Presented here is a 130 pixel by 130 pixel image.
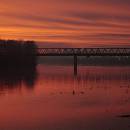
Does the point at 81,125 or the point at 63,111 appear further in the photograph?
the point at 63,111

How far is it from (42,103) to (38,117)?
900 cm

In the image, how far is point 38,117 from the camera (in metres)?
32.5

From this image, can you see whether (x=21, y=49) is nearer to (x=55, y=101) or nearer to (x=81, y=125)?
(x=55, y=101)

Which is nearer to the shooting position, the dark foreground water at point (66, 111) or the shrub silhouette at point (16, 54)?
the dark foreground water at point (66, 111)

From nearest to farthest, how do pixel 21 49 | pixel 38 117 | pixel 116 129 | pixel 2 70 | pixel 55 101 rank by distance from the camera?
1. pixel 116 129
2. pixel 38 117
3. pixel 55 101
4. pixel 2 70
5. pixel 21 49

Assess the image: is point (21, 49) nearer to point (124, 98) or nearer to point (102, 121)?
point (124, 98)

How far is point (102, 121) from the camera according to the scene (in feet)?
99.6

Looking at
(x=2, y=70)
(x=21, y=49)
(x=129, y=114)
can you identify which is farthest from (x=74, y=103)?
(x=21, y=49)

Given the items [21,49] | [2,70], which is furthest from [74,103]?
[21,49]

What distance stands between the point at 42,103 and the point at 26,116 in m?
8.66

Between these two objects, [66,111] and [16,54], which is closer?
[66,111]

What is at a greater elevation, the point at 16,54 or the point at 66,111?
the point at 16,54

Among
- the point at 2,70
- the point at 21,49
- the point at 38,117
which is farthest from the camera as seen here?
the point at 21,49

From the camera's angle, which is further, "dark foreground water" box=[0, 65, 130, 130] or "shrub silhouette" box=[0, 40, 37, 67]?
"shrub silhouette" box=[0, 40, 37, 67]
